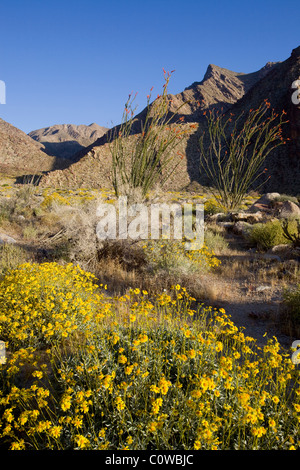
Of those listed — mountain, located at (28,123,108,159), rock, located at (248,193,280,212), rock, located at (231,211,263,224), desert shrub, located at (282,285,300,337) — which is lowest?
desert shrub, located at (282,285,300,337)

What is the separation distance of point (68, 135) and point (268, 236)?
536ft

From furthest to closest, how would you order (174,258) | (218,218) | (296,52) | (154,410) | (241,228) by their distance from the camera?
1. (296,52)
2. (218,218)
3. (241,228)
4. (174,258)
5. (154,410)

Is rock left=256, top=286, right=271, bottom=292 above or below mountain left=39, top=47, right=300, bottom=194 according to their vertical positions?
below

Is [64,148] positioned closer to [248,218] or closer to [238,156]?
[238,156]

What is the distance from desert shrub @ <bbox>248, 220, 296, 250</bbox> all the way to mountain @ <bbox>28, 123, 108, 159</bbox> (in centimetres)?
12311

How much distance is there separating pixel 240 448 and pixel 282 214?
10803 millimetres

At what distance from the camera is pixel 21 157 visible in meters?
61.9

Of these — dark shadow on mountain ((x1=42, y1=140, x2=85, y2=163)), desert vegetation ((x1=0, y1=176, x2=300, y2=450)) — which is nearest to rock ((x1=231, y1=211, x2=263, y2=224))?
desert vegetation ((x1=0, y1=176, x2=300, y2=450))

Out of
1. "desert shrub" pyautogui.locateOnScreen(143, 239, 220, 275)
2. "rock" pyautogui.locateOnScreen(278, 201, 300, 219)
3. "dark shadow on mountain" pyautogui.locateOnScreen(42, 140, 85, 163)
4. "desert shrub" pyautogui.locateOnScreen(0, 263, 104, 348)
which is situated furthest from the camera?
"dark shadow on mountain" pyautogui.locateOnScreen(42, 140, 85, 163)

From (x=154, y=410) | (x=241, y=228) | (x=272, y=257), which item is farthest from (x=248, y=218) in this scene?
(x=154, y=410)

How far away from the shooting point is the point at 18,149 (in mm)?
63219

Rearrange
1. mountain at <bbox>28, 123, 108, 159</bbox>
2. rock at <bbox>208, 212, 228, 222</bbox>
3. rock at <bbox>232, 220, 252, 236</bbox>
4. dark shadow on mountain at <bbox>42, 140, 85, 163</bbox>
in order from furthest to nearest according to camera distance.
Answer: mountain at <bbox>28, 123, 108, 159</bbox>, dark shadow on mountain at <bbox>42, 140, 85, 163</bbox>, rock at <bbox>208, 212, 228, 222</bbox>, rock at <bbox>232, 220, 252, 236</bbox>

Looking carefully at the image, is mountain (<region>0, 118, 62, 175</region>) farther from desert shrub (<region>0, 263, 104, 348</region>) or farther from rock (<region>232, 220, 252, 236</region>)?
desert shrub (<region>0, 263, 104, 348</region>)

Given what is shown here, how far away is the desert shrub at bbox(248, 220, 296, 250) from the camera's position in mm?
8062
